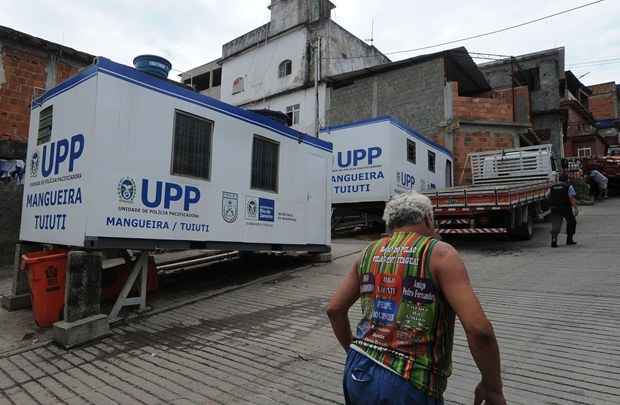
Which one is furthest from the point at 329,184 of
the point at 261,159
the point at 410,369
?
the point at 410,369

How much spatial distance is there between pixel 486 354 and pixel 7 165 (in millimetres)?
13570

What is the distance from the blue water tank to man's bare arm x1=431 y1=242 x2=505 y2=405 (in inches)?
228

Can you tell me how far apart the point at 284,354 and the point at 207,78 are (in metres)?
35.1

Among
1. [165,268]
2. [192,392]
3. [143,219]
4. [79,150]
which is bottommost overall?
[192,392]

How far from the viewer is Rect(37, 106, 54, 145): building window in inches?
250

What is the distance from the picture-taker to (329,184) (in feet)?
32.4

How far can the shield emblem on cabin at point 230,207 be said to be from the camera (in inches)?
280

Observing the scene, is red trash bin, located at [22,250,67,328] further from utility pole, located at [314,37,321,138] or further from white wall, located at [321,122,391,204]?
utility pole, located at [314,37,321,138]

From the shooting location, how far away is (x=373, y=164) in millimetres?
13500

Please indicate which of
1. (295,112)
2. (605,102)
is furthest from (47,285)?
(605,102)

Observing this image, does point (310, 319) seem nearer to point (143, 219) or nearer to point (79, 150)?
point (143, 219)

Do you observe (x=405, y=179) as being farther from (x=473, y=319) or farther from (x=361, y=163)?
(x=473, y=319)

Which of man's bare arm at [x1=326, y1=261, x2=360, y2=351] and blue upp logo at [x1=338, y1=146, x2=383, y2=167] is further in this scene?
blue upp logo at [x1=338, y1=146, x2=383, y2=167]

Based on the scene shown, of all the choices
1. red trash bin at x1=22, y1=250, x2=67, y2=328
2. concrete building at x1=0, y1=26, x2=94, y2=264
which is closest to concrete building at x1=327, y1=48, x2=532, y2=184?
concrete building at x1=0, y1=26, x2=94, y2=264
